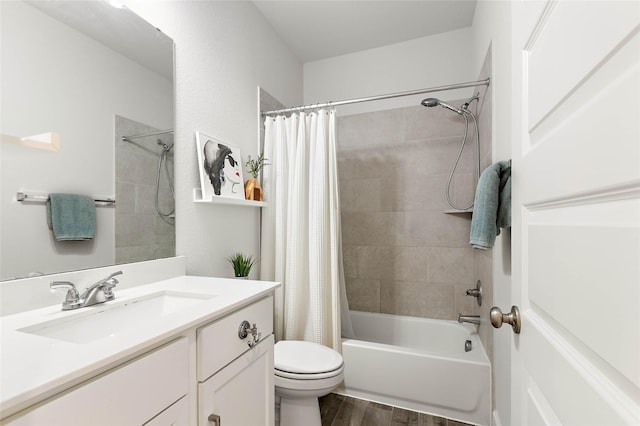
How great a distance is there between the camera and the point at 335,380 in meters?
1.42

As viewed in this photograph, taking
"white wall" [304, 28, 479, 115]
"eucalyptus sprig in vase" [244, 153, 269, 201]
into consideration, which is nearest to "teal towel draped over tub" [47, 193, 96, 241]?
"eucalyptus sprig in vase" [244, 153, 269, 201]

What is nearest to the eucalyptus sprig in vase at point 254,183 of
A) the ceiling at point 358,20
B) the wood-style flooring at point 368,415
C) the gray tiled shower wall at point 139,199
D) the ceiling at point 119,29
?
the gray tiled shower wall at point 139,199

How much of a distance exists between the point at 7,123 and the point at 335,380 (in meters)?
1.57

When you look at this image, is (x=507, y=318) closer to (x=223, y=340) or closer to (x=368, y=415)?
(x=223, y=340)

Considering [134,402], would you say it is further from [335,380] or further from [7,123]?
[335,380]

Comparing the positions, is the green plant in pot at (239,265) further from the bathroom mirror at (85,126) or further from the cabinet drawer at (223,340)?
the cabinet drawer at (223,340)

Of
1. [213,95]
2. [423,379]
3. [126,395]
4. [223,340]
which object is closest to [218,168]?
[213,95]

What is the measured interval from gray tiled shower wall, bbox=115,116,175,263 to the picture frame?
172mm

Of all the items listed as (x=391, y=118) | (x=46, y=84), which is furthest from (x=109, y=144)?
(x=391, y=118)

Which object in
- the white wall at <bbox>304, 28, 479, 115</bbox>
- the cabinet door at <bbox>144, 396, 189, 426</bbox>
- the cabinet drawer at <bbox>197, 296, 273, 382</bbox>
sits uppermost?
the white wall at <bbox>304, 28, 479, 115</bbox>

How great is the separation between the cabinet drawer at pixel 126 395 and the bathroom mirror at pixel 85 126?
569 millimetres

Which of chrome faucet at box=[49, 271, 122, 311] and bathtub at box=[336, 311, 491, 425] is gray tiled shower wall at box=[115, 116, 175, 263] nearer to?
chrome faucet at box=[49, 271, 122, 311]

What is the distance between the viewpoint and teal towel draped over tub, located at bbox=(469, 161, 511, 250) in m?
1.12

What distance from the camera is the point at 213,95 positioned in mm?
1652
